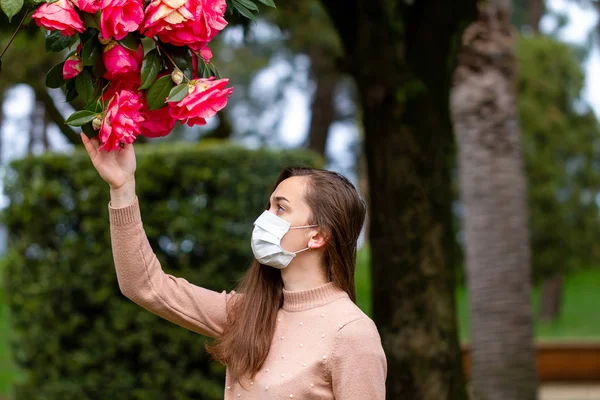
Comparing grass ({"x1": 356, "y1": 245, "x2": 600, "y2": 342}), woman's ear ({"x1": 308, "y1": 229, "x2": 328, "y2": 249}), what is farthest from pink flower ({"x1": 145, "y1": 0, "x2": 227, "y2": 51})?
grass ({"x1": 356, "y1": 245, "x2": 600, "y2": 342})

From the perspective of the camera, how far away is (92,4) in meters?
2.23

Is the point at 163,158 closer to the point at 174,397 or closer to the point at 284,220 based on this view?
the point at 174,397

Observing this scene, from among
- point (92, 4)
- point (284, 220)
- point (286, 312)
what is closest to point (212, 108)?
point (92, 4)

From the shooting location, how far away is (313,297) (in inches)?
109

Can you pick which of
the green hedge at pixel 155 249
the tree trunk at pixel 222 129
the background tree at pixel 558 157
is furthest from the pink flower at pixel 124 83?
the background tree at pixel 558 157

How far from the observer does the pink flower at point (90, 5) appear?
222 centimetres

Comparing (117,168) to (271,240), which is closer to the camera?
(117,168)

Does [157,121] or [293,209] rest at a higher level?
[157,121]

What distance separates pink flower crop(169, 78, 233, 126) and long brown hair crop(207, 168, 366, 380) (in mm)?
592

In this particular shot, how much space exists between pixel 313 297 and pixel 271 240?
0.22 metres

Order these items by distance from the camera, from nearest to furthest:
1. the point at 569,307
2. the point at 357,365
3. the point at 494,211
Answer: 1. the point at 357,365
2. the point at 494,211
3. the point at 569,307

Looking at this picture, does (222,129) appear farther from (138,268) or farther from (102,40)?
(102,40)

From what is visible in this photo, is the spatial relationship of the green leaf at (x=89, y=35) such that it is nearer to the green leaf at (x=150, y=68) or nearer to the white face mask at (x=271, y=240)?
the green leaf at (x=150, y=68)

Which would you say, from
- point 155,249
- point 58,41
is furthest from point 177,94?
point 155,249
